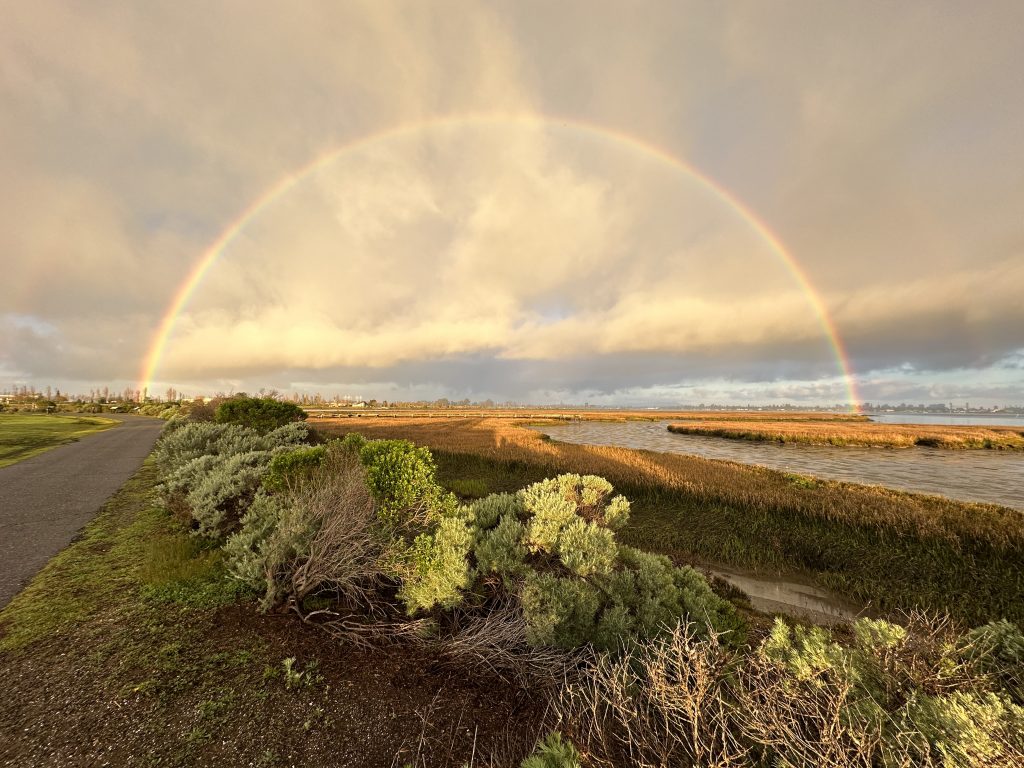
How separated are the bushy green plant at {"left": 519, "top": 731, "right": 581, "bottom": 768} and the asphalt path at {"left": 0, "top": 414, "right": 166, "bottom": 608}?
828cm

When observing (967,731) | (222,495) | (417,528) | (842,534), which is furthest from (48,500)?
(842,534)

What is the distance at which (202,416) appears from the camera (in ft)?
92.3

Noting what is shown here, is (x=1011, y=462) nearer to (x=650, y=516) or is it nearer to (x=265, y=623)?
(x=650, y=516)

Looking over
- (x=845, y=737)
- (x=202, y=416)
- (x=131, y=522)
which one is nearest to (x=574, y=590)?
(x=845, y=737)

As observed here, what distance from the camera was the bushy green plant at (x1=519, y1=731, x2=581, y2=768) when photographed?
94.5 inches

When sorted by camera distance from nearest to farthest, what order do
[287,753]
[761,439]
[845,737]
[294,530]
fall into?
[845,737]
[287,753]
[294,530]
[761,439]

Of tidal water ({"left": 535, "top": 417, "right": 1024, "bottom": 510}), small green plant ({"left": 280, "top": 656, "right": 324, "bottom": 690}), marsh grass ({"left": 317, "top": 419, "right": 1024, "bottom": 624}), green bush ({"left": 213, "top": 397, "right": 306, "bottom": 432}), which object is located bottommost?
tidal water ({"left": 535, "top": 417, "right": 1024, "bottom": 510})

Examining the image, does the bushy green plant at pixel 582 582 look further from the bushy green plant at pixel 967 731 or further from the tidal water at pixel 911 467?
the tidal water at pixel 911 467

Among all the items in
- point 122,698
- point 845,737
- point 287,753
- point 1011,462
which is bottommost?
point 1011,462

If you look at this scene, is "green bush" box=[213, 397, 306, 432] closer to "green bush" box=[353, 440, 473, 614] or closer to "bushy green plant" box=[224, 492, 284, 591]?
"bushy green plant" box=[224, 492, 284, 591]

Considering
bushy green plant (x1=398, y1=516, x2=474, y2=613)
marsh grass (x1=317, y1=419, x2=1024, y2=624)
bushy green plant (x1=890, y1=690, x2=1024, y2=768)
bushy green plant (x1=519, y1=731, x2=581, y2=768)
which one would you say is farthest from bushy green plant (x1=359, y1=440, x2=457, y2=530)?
marsh grass (x1=317, y1=419, x2=1024, y2=624)

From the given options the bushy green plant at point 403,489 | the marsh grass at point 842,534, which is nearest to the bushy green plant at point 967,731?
the marsh grass at point 842,534

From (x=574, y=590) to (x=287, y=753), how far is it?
3515 millimetres

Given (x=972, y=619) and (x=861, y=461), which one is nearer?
(x=972, y=619)
